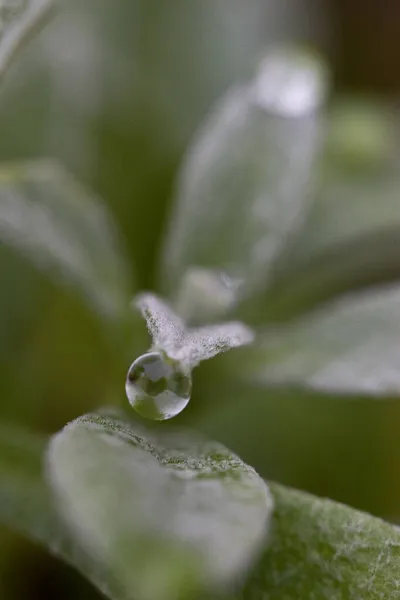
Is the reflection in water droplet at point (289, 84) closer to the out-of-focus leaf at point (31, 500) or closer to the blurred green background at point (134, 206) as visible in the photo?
the blurred green background at point (134, 206)

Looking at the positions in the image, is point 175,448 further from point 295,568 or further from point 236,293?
point 236,293

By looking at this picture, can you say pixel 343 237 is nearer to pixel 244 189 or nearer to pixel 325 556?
pixel 244 189

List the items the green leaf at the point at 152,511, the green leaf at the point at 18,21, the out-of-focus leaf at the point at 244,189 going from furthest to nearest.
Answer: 1. the out-of-focus leaf at the point at 244,189
2. the green leaf at the point at 18,21
3. the green leaf at the point at 152,511

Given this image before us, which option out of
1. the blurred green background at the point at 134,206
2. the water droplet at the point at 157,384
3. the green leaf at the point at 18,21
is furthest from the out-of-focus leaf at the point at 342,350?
the green leaf at the point at 18,21

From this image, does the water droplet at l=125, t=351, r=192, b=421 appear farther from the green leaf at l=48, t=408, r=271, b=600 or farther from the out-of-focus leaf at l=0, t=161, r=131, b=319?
the out-of-focus leaf at l=0, t=161, r=131, b=319

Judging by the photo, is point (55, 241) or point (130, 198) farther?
point (130, 198)

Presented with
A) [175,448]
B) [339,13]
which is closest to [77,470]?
[175,448]

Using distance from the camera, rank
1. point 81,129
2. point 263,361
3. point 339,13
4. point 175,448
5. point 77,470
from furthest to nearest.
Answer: point 339,13
point 81,129
point 263,361
point 175,448
point 77,470
